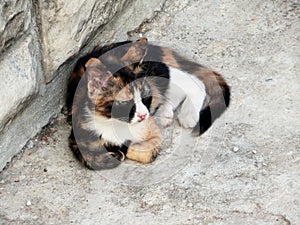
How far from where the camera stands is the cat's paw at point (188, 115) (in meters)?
4.51

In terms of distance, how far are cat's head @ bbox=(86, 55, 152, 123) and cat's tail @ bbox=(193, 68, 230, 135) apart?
0.44m

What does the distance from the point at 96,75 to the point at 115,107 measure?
0.24m

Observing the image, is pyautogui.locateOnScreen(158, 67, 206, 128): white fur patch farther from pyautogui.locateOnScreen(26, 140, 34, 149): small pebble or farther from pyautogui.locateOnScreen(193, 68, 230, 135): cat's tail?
pyautogui.locateOnScreen(26, 140, 34, 149): small pebble

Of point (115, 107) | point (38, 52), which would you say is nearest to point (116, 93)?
point (115, 107)

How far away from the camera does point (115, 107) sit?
4.18m

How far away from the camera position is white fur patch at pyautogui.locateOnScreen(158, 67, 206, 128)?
14.9ft

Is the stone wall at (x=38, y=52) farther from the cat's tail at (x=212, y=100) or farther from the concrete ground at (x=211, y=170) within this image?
the cat's tail at (x=212, y=100)

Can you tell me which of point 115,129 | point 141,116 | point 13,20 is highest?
point 13,20

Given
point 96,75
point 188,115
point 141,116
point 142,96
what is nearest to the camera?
point 96,75

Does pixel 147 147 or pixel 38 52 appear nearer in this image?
pixel 38 52

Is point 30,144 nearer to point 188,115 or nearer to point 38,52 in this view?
point 38,52

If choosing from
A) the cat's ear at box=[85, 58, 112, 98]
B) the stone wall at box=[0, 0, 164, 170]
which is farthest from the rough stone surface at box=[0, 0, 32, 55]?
the cat's ear at box=[85, 58, 112, 98]

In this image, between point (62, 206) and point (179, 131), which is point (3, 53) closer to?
point (62, 206)

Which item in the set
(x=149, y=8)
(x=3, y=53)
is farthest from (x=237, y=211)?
(x=149, y=8)
